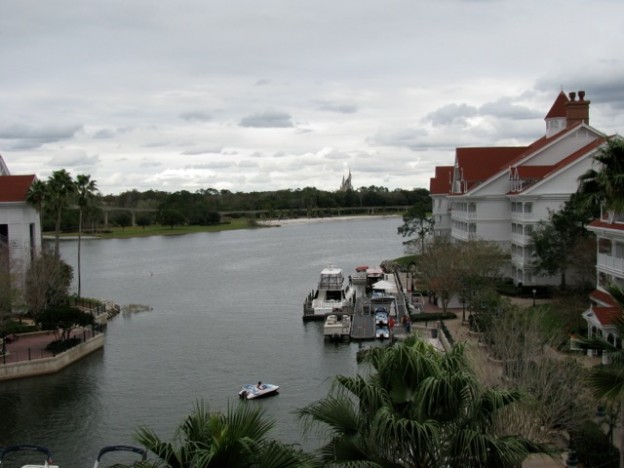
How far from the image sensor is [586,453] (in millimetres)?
21281

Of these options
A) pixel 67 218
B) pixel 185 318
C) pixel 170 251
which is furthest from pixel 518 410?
pixel 67 218

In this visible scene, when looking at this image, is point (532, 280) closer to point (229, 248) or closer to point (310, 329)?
point (310, 329)

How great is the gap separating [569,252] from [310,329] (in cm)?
2068

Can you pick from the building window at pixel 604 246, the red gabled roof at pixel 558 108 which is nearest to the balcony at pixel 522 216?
the red gabled roof at pixel 558 108

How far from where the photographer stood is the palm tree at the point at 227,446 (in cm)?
932

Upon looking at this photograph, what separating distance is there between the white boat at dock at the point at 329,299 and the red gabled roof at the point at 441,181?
21.1 m

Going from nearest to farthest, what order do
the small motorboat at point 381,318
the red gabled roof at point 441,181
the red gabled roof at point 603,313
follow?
1. the red gabled roof at point 603,313
2. the small motorboat at point 381,318
3. the red gabled roof at point 441,181

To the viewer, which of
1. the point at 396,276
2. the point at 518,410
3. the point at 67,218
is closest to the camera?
the point at 518,410

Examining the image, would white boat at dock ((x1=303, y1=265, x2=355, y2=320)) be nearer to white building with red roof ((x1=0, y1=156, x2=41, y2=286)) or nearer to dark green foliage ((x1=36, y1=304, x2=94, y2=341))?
dark green foliage ((x1=36, y1=304, x2=94, y2=341))

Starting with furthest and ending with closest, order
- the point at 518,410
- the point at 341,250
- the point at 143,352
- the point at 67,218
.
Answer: the point at 67,218 → the point at 341,250 → the point at 143,352 → the point at 518,410

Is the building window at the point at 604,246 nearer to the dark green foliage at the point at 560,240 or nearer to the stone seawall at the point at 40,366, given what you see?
the dark green foliage at the point at 560,240

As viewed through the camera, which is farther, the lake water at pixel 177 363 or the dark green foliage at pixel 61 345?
the dark green foliage at pixel 61 345

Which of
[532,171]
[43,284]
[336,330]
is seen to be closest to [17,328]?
[43,284]

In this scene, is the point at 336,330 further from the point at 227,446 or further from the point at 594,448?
the point at 227,446
